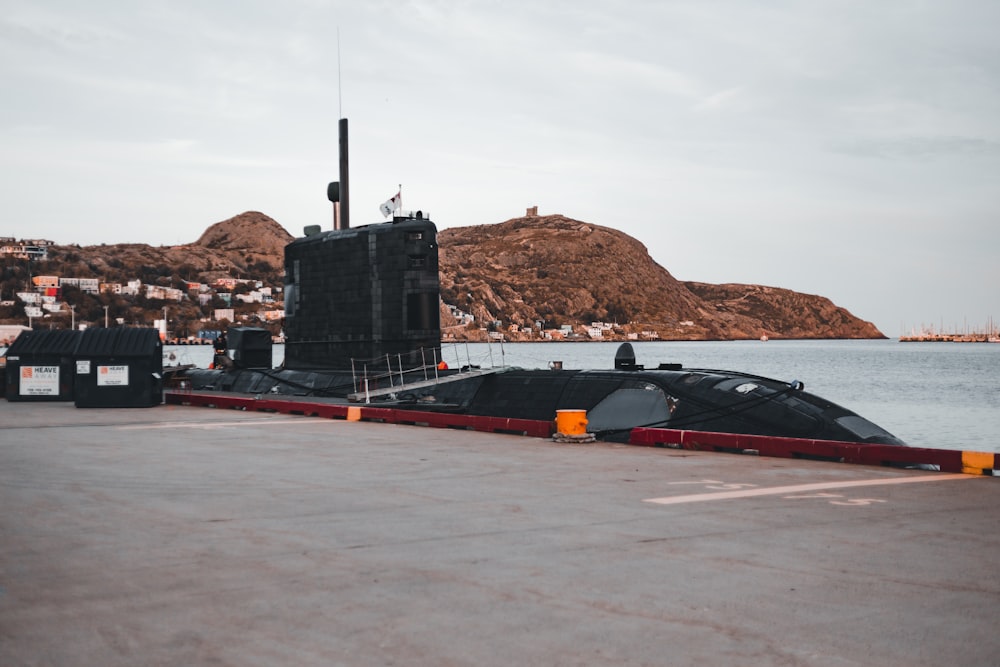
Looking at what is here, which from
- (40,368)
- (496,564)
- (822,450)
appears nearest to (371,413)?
(822,450)

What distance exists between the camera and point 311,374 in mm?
31312

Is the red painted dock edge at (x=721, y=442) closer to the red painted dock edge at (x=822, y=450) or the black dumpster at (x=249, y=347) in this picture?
the red painted dock edge at (x=822, y=450)

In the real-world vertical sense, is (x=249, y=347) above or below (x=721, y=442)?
above

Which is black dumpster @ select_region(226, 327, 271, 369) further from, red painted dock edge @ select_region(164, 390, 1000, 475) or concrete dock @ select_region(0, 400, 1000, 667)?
concrete dock @ select_region(0, 400, 1000, 667)

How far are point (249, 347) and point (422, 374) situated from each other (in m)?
12.8

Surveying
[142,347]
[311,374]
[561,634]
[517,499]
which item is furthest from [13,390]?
[561,634]

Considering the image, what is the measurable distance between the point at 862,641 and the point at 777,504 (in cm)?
551

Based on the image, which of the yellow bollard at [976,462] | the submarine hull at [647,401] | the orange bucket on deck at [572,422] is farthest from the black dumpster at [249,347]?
the yellow bollard at [976,462]

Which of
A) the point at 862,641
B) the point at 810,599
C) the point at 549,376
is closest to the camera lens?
the point at 862,641

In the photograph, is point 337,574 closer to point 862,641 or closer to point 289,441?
point 862,641

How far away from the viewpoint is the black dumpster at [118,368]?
29.8 m

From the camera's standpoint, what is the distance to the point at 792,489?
12539 millimetres

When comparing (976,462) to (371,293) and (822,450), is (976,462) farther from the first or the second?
(371,293)

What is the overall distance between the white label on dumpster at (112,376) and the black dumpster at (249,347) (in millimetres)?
7932
